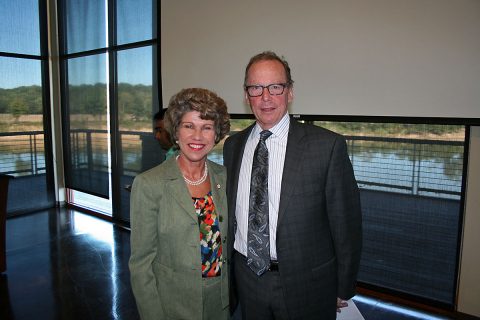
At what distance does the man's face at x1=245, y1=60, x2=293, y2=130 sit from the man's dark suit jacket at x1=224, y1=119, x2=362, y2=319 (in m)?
0.12

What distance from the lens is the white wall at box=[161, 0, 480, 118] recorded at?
2572 millimetres

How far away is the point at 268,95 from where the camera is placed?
165 centimetres

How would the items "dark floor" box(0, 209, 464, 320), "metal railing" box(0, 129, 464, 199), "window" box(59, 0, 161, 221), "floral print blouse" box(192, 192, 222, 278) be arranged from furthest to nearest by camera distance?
1. "window" box(59, 0, 161, 221)
2. "dark floor" box(0, 209, 464, 320)
3. "metal railing" box(0, 129, 464, 199)
4. "floral print blouse" box(192, 192, 222, 278)

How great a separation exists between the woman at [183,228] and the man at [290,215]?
128 millimetres

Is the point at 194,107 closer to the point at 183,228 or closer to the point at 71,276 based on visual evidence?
the point at 183,228

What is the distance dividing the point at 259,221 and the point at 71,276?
2.89 metres

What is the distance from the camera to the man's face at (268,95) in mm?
1646

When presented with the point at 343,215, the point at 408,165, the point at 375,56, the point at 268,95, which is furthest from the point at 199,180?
the point at 408,165

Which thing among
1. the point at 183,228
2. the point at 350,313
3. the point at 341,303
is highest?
the point at 183,228

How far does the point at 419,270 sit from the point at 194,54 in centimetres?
307

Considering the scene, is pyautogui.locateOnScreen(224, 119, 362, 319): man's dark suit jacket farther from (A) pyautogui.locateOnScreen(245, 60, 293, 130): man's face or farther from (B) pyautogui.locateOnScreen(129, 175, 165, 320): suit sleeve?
(B) pyautogui.locateOnScreen(129, 175, 165, 320): suit sleeve

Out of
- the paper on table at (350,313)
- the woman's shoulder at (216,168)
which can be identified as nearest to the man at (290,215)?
the woman's shoulder at (216,168)

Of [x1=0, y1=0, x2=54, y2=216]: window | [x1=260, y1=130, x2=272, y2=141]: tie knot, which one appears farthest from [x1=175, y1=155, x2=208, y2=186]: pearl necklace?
[x1=0, y1=0, x2=54, y2=216]: window

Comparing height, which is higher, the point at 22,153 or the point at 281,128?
the point at 281,128
